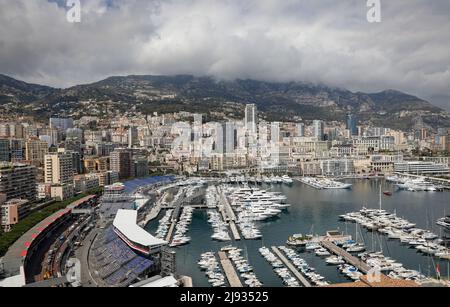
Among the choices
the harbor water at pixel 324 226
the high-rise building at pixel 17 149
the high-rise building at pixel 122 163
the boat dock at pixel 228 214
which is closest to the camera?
the harbor water at pixel 324 226

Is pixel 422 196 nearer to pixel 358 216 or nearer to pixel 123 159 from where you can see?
pixel 358 216

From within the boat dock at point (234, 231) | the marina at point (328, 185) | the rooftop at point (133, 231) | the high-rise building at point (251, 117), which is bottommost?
the boat dock at point (234, 231)

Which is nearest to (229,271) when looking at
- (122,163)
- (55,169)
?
(55,169)

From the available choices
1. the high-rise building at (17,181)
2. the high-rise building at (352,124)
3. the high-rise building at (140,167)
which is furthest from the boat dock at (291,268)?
the high-rise building at (352,124)

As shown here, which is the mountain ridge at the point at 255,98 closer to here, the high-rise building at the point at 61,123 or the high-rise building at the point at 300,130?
the high-rise building at the point at 300,130

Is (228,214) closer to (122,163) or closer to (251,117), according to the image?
(122,163)
